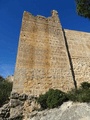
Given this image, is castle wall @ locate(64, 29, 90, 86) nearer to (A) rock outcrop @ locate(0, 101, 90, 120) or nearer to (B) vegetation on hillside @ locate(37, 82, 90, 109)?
(B) vegetation on hillside @ locate(37, 82, 90, 109)

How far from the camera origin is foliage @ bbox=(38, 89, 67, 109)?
38.7 ft

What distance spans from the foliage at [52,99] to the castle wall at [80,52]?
3879mm

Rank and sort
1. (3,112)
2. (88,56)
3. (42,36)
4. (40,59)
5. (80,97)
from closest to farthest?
(80,97), (3,112), (40,59), (42,36), (88,56)

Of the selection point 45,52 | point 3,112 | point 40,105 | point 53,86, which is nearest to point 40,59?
point 45,52

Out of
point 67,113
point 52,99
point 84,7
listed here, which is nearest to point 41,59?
point 52,99

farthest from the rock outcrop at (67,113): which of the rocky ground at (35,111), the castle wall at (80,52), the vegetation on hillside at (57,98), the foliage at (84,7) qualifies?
the foliage at (84,7)

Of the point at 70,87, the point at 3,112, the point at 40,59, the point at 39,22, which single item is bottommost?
the point at 3,112

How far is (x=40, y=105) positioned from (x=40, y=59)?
3941mm

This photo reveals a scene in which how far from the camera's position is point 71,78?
15.2 m

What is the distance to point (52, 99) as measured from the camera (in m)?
11.9

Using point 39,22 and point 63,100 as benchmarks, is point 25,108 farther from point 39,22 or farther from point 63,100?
point 39,22

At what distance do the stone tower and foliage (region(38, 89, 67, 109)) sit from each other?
1.17 meters

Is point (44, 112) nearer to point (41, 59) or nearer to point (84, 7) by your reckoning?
point (41, 59)

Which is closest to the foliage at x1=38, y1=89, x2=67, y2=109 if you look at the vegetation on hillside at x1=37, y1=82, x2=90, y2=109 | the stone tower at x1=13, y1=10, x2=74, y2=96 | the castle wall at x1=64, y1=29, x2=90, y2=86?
the vegetation on hillside at x1=37, y1=82, x2=90, y2=109
